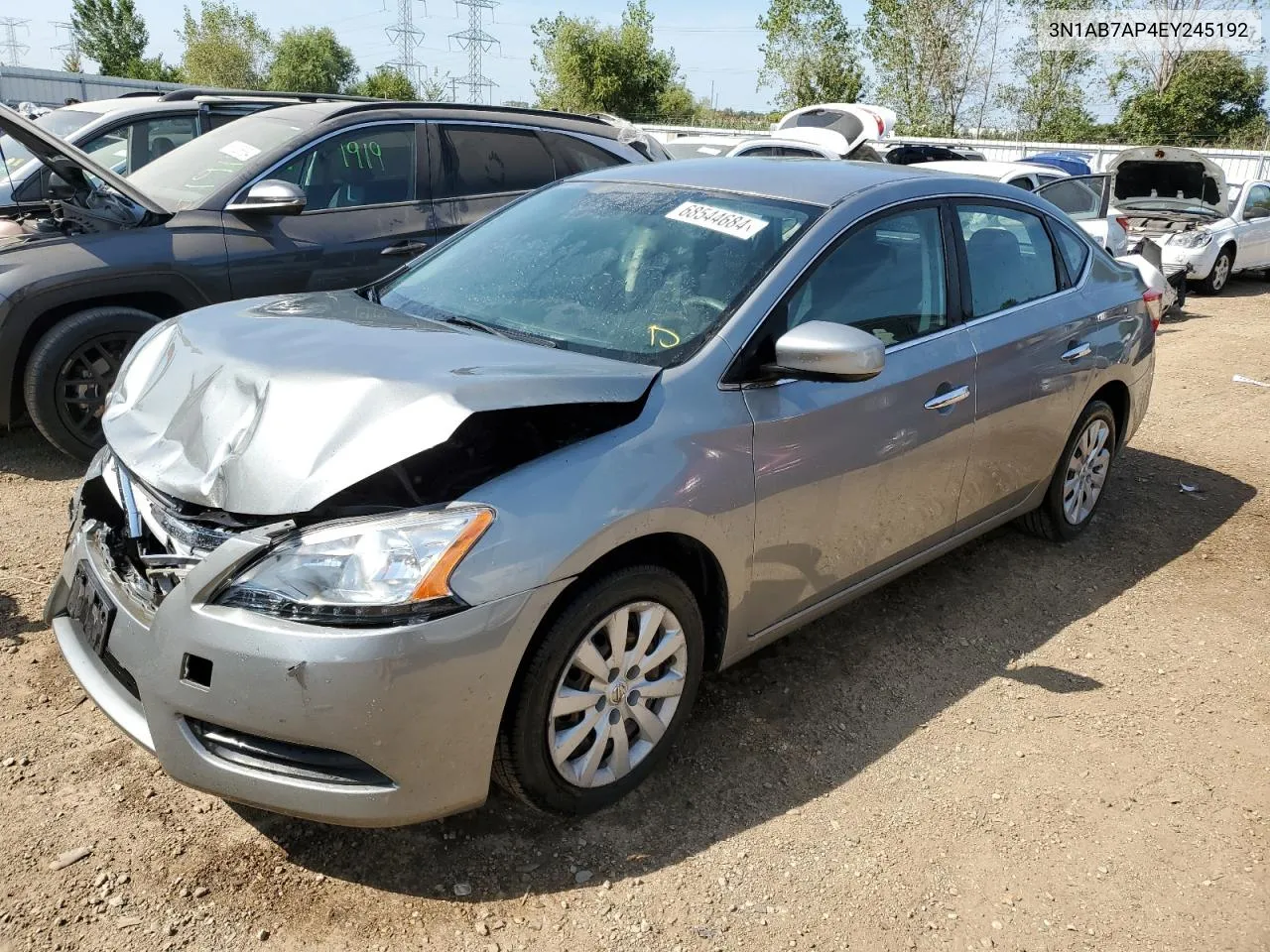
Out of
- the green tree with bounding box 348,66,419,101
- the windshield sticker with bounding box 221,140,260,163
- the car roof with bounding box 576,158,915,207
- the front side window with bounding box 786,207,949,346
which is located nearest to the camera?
the front side window with bounding box 786,207,949,346

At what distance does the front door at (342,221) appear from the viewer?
5.50 metres

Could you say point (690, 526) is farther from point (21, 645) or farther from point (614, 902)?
point (21, 645)

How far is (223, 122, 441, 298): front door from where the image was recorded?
5.50 metres

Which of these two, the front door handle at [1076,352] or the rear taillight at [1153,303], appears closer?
the front door handle at [1076,352]

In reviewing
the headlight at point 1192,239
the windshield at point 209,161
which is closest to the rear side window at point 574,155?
the windshield at point 209,161

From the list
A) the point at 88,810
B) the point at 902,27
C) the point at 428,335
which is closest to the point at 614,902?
the point at 88,810

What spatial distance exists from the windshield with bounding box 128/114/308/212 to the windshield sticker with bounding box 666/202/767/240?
3221mm

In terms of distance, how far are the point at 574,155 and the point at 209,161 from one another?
2227 millimetres

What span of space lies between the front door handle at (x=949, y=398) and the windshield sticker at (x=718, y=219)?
33.6 inches

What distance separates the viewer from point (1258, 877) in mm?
2791

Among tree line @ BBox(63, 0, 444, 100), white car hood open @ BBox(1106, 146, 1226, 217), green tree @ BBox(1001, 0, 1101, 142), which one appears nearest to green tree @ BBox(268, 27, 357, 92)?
tree line @ BBox(63, 0, 444, 100)

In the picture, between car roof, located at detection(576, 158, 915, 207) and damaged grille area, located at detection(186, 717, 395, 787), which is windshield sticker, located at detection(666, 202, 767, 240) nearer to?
car roof, located at detection(576, 158, 915, 207)

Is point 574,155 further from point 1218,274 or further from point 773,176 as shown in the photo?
point 1218,274

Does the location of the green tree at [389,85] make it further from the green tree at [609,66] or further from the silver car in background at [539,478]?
the silver car in background at [539,478]
